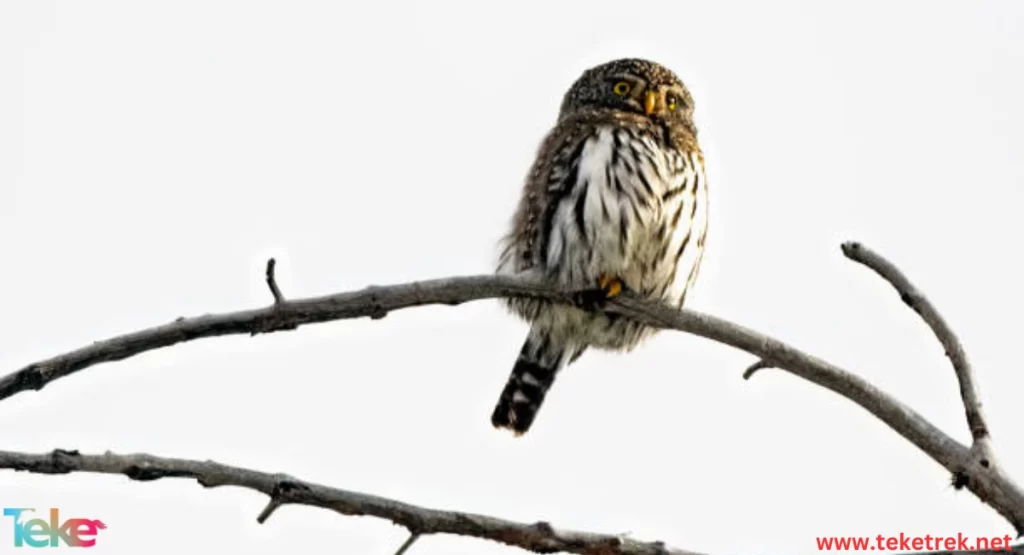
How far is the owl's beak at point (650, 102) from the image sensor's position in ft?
22.7

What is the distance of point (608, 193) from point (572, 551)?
2.40 meters

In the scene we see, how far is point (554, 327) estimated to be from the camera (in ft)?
21.9

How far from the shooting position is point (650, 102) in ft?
22.8

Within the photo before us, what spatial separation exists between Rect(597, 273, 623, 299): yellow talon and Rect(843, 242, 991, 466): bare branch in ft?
5.15

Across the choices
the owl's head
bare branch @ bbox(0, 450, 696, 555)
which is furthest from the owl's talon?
bare branch @ bbox(0, 450, 696, 555)

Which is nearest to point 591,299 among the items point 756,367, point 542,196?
point 542,196

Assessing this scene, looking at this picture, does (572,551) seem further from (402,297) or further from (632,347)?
(632,347)

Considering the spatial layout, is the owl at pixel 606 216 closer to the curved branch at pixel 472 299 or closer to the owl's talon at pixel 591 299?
the owl's talon at pixel 591 299

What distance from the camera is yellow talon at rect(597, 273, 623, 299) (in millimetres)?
5957

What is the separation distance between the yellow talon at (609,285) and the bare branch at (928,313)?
1571mm

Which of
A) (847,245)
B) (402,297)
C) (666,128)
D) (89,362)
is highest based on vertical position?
(666,128)

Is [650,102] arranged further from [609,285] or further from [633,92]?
[609,285]

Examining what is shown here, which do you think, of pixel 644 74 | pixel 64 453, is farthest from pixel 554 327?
pixel 64 453

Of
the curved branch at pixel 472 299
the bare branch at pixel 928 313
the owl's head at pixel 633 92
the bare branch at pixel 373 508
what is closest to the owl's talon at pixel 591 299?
the curved branch at pixel 472 299
